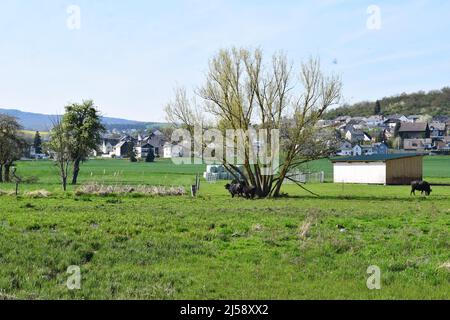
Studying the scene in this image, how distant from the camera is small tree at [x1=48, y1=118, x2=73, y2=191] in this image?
4495 centimetres

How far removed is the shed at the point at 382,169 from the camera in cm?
5569

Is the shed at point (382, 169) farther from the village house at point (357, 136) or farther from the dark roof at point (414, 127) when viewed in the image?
the dark roof at point (414, 127)

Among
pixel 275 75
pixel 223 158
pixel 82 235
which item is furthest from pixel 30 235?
pixel 275 75

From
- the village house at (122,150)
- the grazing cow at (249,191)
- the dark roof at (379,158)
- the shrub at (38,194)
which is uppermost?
the village house at (122,150)

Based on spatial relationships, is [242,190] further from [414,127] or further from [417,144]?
[414,127]

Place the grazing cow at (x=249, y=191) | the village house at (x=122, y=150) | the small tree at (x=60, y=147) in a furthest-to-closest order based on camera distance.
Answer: the village house at (x=122, y=150), the small tree at (x=60, y=147), the grazing cow at (x=249, y=191)

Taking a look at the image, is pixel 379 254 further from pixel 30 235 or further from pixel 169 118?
pixel 169 118

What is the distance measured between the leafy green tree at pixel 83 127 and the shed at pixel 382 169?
27.6 meters

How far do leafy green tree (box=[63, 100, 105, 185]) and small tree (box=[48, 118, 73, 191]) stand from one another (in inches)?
57.1

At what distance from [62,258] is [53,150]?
1646 inches

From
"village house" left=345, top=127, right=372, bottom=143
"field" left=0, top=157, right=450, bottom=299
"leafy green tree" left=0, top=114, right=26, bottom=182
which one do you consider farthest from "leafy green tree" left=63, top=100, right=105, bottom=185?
"village house" left=345, top=127, right=372, bottom=143

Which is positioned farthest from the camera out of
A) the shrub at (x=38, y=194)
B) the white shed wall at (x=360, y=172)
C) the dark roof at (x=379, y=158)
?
the dark roof at (x=379, y=158)

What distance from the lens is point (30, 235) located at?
13.0 m

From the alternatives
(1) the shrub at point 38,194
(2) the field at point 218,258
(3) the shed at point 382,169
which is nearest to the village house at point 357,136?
(3) the shed at point 382,169
